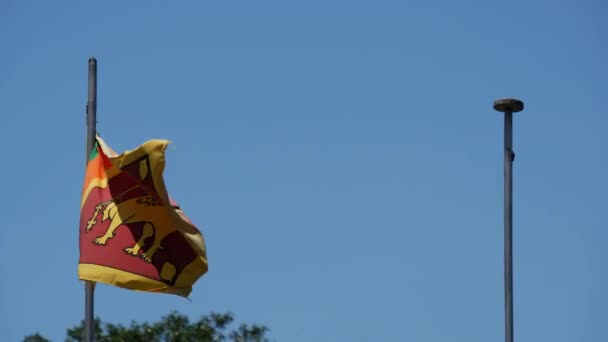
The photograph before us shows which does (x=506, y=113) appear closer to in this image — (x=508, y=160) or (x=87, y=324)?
(x=508, y=160)

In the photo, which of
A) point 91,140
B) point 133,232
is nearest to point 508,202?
point 133,232

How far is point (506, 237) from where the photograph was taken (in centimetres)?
2039

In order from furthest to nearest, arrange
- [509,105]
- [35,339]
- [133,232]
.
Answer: [35,339]
[509,105]
[133,232]

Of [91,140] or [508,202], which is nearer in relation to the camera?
[91,140]

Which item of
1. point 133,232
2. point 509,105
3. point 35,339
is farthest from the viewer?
point 35,339

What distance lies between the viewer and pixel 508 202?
2058 cm

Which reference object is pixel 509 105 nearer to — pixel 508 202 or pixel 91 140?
pixel 508 202

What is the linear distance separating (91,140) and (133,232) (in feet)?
3.89

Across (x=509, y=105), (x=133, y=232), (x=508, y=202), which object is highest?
(x=509, y=105)

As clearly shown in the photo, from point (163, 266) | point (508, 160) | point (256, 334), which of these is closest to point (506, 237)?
point (508, 160)

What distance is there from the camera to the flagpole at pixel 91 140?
17.4 m

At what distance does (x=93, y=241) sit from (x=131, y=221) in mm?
502

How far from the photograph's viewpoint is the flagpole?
17.4 meters

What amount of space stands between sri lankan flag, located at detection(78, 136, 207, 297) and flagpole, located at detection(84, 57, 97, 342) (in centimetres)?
16
